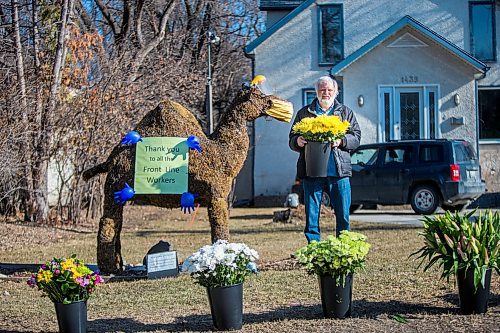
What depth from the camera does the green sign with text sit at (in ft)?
28.6

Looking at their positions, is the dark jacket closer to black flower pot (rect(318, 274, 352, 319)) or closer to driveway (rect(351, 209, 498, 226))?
black flower pot (rect(318, 274, 352, 319))

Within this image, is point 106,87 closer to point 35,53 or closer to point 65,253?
point 35,53

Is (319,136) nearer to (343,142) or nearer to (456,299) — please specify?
(343,142)

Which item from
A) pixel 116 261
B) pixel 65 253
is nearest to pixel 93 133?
pixel 65 253

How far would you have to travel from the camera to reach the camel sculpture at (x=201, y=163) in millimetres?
8773

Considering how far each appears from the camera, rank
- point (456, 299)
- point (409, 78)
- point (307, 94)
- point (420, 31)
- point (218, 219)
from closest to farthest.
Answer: point (456, 299)
point (218, 219)
point (420, 31)
point (409, 78)
point (307, 94)

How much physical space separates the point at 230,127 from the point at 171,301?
104 inches

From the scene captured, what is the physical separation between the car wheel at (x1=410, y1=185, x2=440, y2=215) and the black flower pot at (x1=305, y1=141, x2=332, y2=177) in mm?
10734

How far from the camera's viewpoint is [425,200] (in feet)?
59.4

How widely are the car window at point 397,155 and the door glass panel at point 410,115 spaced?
3694mm

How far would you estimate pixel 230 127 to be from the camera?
358 inches

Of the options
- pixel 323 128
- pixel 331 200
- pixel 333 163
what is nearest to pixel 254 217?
pixel 331 200

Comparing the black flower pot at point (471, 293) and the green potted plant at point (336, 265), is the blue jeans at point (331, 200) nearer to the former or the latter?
the green potted plant at point (336, 265)

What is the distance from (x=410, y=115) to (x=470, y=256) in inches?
659
